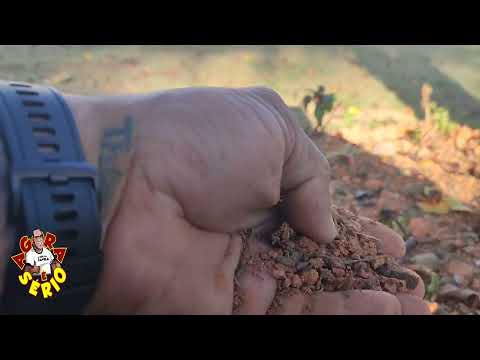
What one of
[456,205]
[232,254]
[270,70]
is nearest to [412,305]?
[232,254]

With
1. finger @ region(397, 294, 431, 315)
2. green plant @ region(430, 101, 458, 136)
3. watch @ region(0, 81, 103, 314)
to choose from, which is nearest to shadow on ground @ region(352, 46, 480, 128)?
green plant @ region(430, 101, 458, 136)

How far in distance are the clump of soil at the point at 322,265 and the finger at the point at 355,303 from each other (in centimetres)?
5

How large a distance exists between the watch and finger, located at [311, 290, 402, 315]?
2.27ft

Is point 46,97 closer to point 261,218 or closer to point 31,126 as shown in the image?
point 31,126

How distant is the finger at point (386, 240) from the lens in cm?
204

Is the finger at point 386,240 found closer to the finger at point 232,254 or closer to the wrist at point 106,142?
the finger at point 232,254

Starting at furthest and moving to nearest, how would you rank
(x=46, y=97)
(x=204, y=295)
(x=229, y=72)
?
(x=229, y=72)
(x=204, y=295)
(x=46, y=97)

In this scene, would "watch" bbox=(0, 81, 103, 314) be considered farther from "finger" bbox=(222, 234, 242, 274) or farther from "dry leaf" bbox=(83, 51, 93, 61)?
"dry leaf" bbox=(83, 51, 93, 61)

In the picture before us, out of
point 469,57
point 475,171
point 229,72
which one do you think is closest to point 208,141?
point 475,171

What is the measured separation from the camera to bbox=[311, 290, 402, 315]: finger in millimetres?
1514

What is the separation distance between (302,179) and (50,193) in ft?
2.78

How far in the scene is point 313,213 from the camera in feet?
Answer: 5.59

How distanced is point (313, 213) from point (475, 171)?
230 centimetres

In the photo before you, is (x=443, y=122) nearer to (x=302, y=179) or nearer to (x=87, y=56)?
(x=302, y=179)
